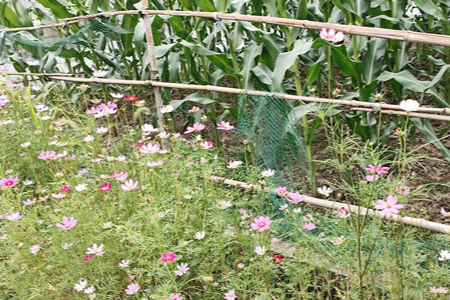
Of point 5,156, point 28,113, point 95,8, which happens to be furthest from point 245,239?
point 95,8

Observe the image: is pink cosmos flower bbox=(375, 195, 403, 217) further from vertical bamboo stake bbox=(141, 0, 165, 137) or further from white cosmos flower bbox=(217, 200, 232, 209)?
vertical bamboo stake bbox=(141, 0, 165, 137)

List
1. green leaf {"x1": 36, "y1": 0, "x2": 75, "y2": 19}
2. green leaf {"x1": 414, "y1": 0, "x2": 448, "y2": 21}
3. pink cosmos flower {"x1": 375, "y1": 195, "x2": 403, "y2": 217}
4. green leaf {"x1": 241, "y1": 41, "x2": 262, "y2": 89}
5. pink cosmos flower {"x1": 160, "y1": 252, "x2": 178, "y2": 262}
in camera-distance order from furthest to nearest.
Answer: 1. green leaf {"x1": 36, "y1": 0, "x2": 75, "y2": 19}
2. green leaf {"x1": 241, "y1": 41, "x2": 262, "y2": 89}
3. green leaf {"x1": 414, "y1": 0, "x2": 448, "y2": 21}
4. pink cosmos flower {"x1": 160, "y1": 252, "x2": 178, "y2": 262}
5. pink cosmos flower {"x1": 375, "y1": 195, "x2": 403, "y2": 217}

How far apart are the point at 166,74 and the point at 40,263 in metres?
1.86

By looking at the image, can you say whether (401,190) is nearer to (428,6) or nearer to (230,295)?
(230,295)

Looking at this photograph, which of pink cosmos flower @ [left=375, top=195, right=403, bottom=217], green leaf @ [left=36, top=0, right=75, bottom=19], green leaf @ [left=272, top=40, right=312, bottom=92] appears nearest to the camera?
pink cosmos flower @ [left=375, top=195, right=403, bottom=217]

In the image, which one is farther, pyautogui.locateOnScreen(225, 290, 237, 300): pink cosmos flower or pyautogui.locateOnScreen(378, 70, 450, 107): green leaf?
pyautogui.locateOnScreen(378, 70, 450, 107): green leaf

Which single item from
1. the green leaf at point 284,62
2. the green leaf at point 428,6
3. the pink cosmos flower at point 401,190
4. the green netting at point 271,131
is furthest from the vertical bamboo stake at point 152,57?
the pink cosmos flower at point 401,190

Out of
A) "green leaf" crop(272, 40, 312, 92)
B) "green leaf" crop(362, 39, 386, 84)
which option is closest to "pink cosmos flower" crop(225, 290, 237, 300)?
"green leaf" crop(272, 40, 312, 92)

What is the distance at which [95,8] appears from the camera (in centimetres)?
411

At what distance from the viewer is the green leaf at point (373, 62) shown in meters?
2.84

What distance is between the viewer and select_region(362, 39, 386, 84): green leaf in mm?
2836

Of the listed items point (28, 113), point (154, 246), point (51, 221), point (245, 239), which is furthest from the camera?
point (28, 113)

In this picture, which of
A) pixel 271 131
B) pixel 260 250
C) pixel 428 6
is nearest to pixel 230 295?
pixel 260 250

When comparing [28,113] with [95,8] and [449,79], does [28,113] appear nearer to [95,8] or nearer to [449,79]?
[95,8]
